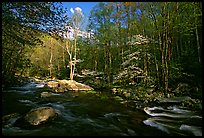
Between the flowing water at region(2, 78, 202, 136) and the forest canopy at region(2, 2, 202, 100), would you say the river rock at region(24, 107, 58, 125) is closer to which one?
the flowing water at region(2, 78, 202, 136)

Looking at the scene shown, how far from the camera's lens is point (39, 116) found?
7223 millimetres

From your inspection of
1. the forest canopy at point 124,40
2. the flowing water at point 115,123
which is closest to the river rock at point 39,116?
the flowing water at point 115,123

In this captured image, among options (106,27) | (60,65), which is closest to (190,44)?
(106,27)

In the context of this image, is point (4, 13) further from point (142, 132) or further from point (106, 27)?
point (106, 27)

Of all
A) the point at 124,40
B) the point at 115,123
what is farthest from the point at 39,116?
the point at 124,40

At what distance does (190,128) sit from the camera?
6879mm

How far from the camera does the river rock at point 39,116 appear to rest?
22.9 ft

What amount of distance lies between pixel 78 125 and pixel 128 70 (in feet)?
35.5

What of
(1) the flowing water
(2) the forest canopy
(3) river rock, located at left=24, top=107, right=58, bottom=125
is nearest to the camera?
(1) the flowing water

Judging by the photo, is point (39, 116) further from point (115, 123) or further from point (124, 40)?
point (124, 40)

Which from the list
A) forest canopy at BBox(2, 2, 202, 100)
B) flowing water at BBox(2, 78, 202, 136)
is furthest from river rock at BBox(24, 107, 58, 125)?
forest canopy at BBox(2, 2, 202, 100)

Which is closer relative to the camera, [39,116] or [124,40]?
[39,116]

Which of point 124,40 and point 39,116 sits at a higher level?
point 124,40

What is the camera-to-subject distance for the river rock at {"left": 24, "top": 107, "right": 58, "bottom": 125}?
6988mm
